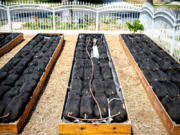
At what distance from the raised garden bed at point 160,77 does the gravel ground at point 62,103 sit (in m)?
0.24

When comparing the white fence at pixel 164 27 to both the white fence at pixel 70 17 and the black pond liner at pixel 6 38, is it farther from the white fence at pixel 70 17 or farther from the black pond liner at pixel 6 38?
the black pond liner at pixel 6 38

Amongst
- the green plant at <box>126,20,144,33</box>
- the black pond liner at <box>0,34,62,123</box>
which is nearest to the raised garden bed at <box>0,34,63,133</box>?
the black pond liner at <box>0,34,62,123</box>

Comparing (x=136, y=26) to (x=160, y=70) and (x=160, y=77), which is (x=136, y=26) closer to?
(x=160, y=70)

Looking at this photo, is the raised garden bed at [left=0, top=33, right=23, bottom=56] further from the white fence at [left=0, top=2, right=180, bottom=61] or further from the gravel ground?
the white fence at [left=0, top=2, right=180, bottom=61]

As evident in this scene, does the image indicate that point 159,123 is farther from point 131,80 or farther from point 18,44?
point 18,44

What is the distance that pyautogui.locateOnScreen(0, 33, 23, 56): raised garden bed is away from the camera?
9578mm

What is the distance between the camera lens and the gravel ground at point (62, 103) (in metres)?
4.95

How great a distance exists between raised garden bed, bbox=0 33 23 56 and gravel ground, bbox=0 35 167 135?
630mm

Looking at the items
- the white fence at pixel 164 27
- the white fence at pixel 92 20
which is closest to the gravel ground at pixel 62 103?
the white fence at pixel 164 27

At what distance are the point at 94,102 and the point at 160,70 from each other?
3174 mm

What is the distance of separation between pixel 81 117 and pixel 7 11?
10.8 meters

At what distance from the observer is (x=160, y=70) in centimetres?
726

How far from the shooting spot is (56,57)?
927 cm

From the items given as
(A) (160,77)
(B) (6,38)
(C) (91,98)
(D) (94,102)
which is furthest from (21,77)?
(B) (6,38)
